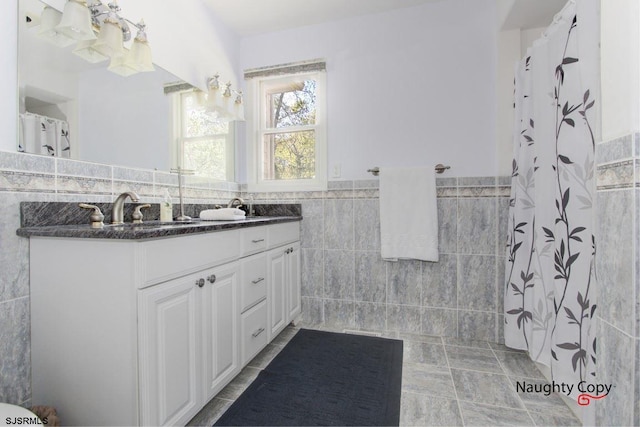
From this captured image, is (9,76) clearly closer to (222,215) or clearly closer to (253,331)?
(222,215)

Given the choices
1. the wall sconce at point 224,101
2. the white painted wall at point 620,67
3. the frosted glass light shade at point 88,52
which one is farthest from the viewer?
the wall sconce at point 224,101

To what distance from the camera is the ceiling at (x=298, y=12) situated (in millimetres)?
1989

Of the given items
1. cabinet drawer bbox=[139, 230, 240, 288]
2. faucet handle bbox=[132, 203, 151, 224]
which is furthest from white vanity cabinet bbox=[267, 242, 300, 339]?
faucet handle bbox=[132, 203, 151, 224]

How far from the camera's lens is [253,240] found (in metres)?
1.73

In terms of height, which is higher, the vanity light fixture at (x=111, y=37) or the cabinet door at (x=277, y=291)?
the vanity light fixture at (x=111, y=37)

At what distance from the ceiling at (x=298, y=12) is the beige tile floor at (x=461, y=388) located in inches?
83.3

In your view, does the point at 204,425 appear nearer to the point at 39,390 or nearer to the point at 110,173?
the point at 39,390

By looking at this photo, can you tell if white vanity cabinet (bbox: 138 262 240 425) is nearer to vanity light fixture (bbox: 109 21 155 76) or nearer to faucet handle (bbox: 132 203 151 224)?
faucet handle (bbox: 132 203 151 224)

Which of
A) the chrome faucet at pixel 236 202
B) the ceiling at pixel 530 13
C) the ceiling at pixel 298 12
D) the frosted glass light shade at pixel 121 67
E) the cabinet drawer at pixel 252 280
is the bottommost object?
the cabinet drawer at pixel 252 280

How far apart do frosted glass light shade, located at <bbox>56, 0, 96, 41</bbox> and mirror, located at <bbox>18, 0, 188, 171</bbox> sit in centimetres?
9

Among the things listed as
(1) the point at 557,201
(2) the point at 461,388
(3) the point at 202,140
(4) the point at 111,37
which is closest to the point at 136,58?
(4) the point at 111,37

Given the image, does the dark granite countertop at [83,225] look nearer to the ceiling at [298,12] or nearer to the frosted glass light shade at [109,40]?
the frosted glass light shade at [109,40]

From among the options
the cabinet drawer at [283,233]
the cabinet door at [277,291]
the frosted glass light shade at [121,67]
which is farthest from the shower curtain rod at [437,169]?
the frosted glass light shade at [121,67]

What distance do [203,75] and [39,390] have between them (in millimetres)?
2016
